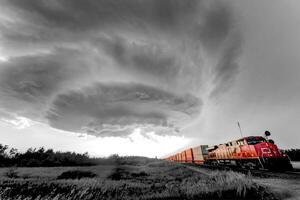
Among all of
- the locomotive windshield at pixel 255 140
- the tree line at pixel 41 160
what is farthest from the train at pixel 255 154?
the tree line at pixel 41 160

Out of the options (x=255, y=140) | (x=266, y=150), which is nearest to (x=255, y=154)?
(x=266, y=150)

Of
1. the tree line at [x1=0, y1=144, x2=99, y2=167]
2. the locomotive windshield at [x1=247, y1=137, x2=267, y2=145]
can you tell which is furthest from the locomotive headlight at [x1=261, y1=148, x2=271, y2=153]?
the tree line at [x1=0, y1=144, x2=99, y2=167]

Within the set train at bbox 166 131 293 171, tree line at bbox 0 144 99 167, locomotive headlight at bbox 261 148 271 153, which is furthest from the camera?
tree line at bbox 0 144 99 167

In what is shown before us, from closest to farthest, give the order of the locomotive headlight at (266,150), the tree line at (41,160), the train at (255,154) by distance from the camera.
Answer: the train at (255,154)
the locomotive headlight at (266,150)
the tree line at (41,160)

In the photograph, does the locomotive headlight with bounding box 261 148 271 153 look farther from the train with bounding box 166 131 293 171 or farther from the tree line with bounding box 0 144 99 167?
the tree line with bounding box 0 144 99 167

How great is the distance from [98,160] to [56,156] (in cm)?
1196

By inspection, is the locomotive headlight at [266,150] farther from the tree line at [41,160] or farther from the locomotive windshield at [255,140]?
the tree line at [41,160]

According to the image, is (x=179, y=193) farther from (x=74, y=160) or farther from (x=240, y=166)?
(x=74, y=160)

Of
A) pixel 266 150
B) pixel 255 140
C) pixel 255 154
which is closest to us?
pixel 266 150

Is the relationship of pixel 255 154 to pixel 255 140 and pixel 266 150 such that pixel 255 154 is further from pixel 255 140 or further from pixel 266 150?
pixel 255 140

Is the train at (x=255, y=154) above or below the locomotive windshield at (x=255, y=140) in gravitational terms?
below

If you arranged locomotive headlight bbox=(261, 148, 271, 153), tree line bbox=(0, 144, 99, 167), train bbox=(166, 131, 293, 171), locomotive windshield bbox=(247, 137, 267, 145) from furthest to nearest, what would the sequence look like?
tree line bbox=(0, 144, 99, 167)
locomotive windshield bbox=(247, 137, 267, 145)
locomotive headlight bbox=(261, 148, 271, 153)
train bbox=(166, 131, 293, 171)

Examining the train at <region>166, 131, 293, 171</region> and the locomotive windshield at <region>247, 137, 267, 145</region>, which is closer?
the train at <region>166, 131, 293, 171</region>

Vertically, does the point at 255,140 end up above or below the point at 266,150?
above
